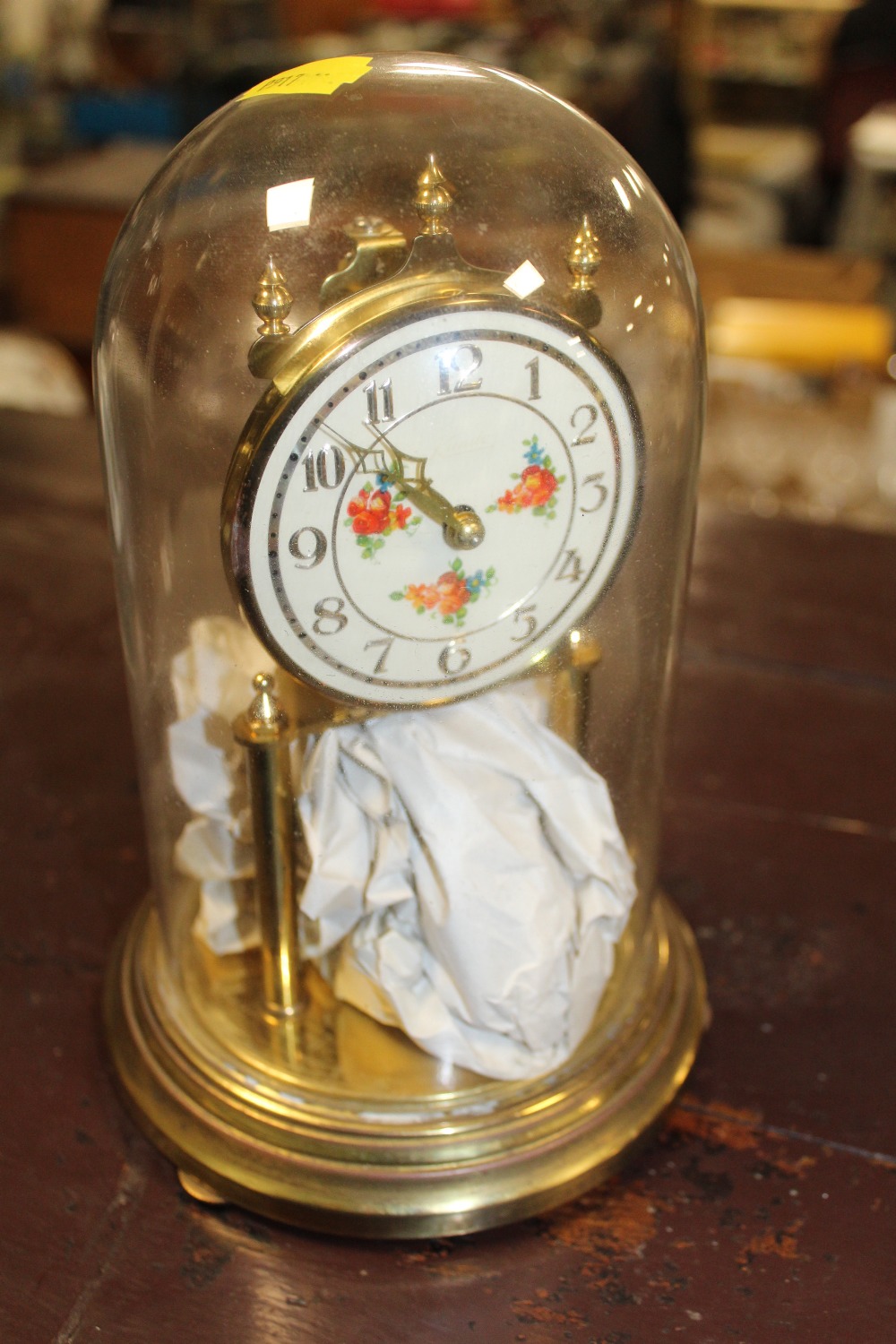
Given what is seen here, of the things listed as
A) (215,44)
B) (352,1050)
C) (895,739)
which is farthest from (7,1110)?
(215,44)

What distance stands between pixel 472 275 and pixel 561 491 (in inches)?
3.0

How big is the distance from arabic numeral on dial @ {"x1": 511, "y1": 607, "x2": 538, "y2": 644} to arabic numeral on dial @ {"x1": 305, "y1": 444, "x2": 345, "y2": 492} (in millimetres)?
84

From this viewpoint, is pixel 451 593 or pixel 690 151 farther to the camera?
pixel 690 151

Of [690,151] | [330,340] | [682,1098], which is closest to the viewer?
[330,340]

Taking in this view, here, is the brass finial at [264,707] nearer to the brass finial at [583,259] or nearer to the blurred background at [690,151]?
the brass finial at [583,259]

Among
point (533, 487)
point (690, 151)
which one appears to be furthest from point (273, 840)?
point (690, 151)

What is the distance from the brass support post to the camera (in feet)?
1.52

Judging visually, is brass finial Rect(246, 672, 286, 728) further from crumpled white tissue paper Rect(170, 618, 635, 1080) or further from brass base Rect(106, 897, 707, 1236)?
brass base Rect(106, 897, 707, 1236)

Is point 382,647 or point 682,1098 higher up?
point 382,647

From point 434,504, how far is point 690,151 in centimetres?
284

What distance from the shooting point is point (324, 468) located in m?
0.42

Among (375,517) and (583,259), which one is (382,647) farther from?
(583,259)

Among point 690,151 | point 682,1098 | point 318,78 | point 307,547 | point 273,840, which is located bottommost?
point 690,151

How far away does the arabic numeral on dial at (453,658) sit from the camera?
0.46 meters
